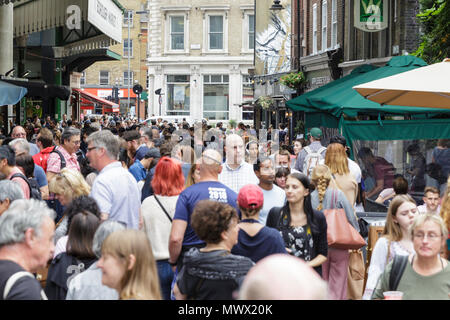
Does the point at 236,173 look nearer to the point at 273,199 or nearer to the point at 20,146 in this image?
the point at 273,199

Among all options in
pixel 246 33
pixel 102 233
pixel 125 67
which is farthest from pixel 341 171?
pixel 125 67

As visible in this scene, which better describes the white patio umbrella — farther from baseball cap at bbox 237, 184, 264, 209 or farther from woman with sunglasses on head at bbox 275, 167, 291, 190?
baseball cap at bbox 237, 184, 264, 209

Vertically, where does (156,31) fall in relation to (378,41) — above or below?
above

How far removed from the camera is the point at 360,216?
31.5 feet

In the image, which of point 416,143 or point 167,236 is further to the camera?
point 416,143

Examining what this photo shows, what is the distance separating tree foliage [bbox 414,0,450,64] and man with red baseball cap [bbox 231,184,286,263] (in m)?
9.56

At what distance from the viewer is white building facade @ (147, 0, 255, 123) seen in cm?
5416

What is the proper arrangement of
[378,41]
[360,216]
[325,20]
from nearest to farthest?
[360,216], [378,41], [325,20]

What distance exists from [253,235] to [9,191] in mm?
2198

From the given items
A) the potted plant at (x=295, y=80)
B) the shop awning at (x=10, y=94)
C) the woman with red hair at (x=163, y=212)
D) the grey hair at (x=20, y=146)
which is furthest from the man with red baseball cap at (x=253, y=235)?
the potted plant at (x=295, y=80)

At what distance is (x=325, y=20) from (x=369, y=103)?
15.1 metres

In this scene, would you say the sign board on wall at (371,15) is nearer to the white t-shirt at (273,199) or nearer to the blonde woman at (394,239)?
the white t-shirt at (273,199)
